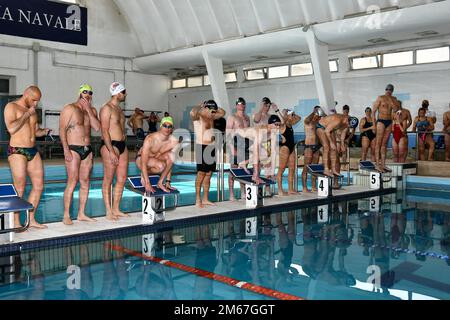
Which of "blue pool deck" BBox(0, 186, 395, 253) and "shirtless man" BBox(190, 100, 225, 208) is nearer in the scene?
"blue pool deck" BBox(0, 186, 395, 253)

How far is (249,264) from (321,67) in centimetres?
1048

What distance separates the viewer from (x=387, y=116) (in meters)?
9.29

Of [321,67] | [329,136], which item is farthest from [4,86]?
[329,136]

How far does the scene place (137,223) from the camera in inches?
221

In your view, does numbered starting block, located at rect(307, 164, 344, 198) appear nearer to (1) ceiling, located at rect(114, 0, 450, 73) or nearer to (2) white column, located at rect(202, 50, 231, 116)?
(1) ceiling, located at rect(114, 0, 450, 73)

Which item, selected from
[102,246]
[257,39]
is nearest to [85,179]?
[102,246]

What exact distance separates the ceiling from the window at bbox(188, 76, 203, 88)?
5.39ft

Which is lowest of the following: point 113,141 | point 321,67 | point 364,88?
point 113,141

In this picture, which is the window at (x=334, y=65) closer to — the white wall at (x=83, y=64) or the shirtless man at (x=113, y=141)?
the white wall at (x=83, y=64)

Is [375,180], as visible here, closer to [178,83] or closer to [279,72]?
[279,72]

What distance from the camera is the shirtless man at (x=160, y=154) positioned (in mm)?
5715

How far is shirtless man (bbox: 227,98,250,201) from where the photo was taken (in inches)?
289

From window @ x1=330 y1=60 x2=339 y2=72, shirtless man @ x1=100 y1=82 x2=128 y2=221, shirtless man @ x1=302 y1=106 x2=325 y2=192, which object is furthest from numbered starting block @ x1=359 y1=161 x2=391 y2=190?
window @ x1=330 y1=60 x2=339 y2=72
